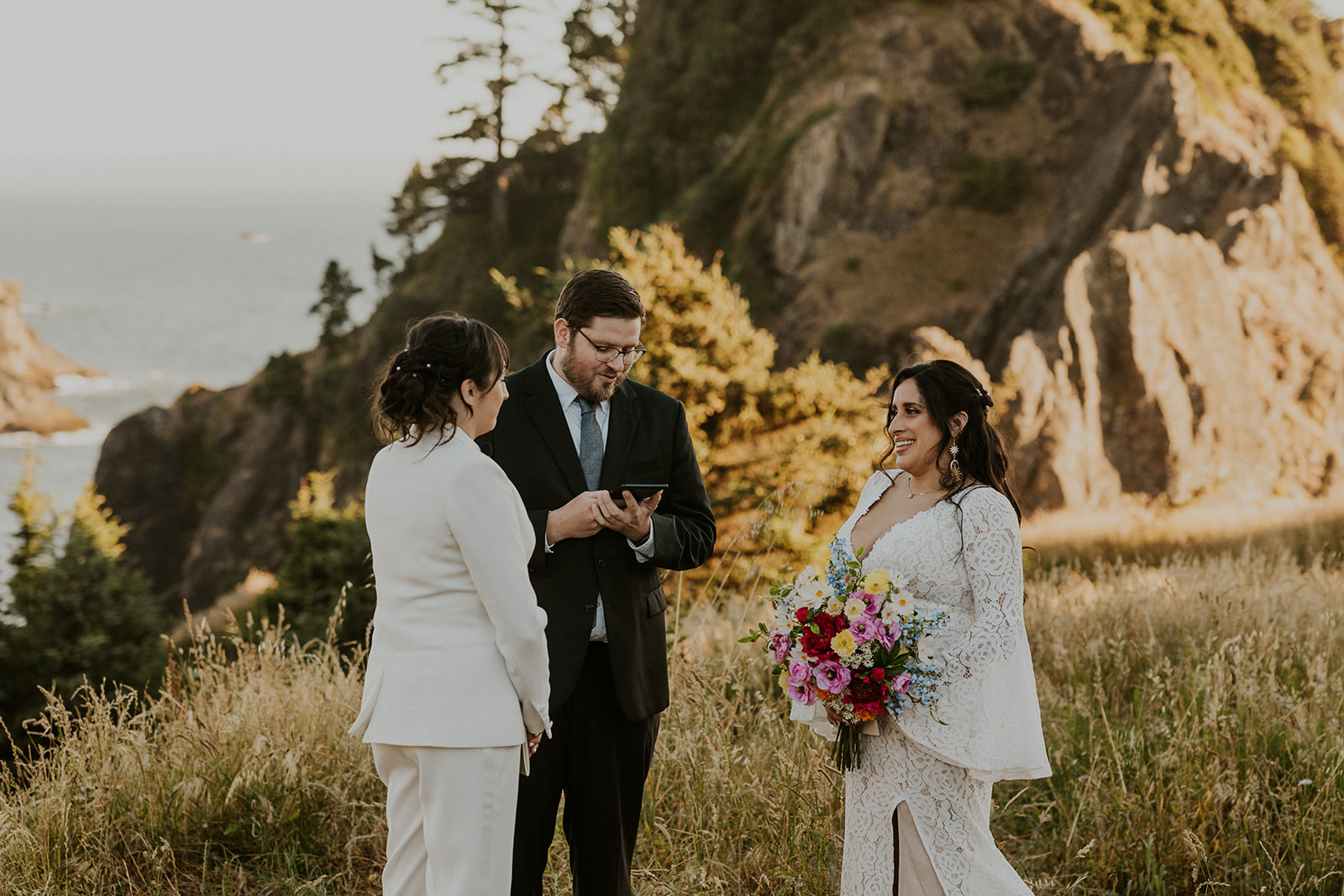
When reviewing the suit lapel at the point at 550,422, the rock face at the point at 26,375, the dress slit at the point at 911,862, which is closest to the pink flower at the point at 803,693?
the dress slit at the point at 911,862

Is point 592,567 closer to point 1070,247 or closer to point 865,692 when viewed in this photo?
point 865,692

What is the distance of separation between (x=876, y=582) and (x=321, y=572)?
1617cm

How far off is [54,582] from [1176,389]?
19.7 metres

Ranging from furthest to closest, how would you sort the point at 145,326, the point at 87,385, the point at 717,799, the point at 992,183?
1. the point at 145,326
2. the point at 87,385
3. the point at 992,183
4. the point at 717,799

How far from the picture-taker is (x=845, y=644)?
287 centimetres

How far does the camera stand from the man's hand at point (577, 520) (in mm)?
3109

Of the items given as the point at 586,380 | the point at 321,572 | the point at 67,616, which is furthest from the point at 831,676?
the point at 321,572

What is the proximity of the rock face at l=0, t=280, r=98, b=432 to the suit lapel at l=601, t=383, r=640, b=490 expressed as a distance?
280ft

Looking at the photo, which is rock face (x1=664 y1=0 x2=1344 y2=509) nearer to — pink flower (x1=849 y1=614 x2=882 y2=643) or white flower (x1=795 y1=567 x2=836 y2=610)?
white flower (x1=795 y1=567 x2=836 y2=610)

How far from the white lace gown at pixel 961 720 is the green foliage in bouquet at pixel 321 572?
1106 cm

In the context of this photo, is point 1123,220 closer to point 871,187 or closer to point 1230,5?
point 871,187

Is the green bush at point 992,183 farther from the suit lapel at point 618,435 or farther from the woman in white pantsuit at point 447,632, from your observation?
the woman in white pantsuit at point 447,632

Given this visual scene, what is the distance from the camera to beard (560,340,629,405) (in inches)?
131

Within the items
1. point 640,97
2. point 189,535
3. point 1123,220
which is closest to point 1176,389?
point 1123,220
